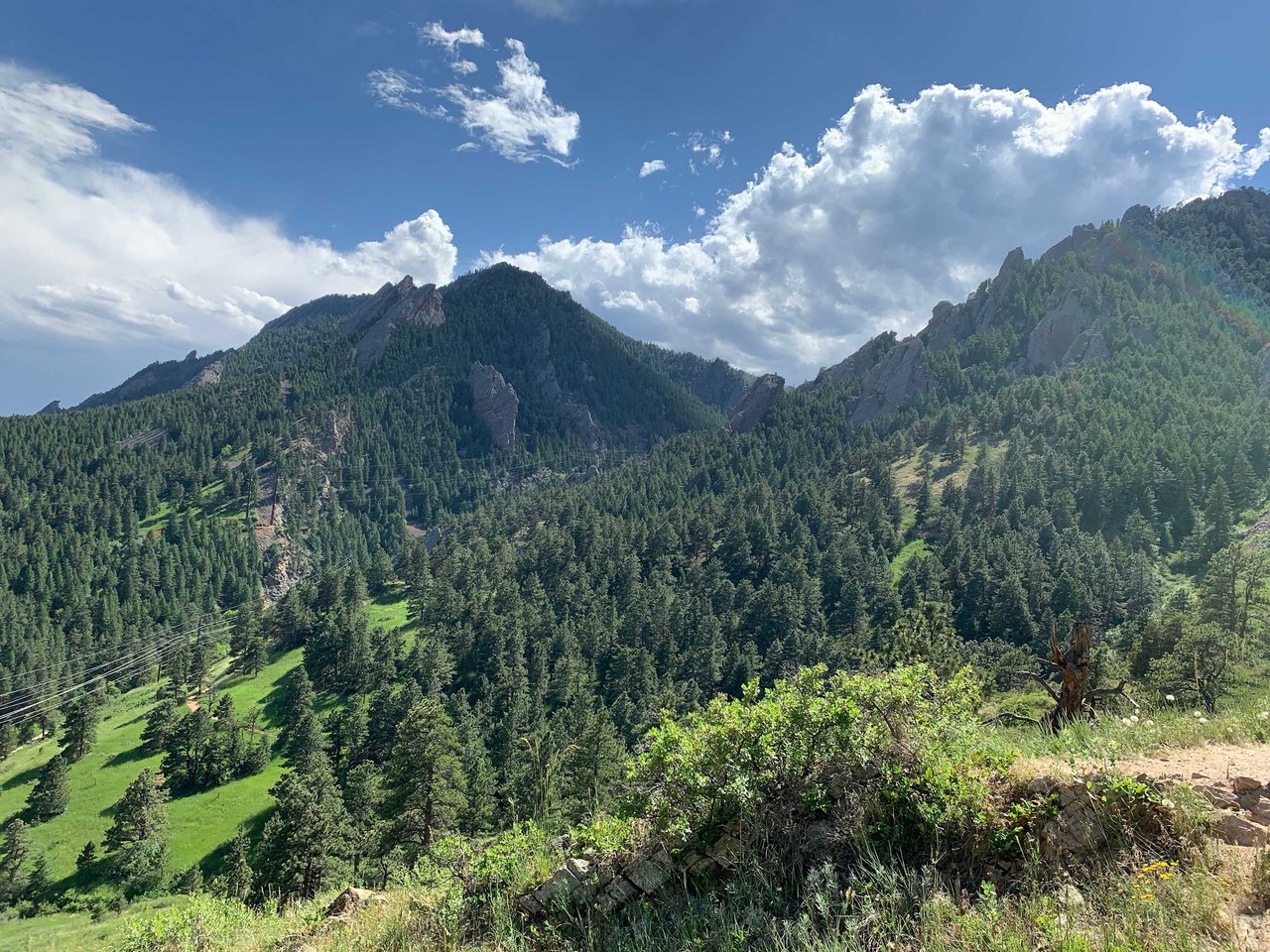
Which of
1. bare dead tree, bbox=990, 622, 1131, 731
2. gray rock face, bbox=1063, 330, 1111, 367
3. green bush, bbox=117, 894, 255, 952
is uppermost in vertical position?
gray rock face, bbox=1063, 330, 1111, 367

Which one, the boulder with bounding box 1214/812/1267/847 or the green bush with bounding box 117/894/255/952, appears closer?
the boulder with bounding box 1214/812/1267/847

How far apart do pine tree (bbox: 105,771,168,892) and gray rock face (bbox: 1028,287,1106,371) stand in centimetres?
22853

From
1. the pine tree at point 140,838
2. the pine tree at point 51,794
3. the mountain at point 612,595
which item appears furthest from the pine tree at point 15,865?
the pine tree at point 51,794

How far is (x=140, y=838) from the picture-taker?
5259cm

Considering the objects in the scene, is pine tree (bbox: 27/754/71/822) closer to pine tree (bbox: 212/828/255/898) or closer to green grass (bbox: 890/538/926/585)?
pine tree (bbox: 212/828/255/898)

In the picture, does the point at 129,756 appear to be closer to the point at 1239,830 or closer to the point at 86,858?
the point at 86,858

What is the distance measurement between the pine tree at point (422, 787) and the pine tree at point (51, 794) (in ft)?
154

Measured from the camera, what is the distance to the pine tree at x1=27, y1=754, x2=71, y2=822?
59.0 m

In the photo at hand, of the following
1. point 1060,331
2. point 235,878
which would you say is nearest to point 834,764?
point 235,878

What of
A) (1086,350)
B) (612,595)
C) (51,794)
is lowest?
(51,794)

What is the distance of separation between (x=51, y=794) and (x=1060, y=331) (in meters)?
249

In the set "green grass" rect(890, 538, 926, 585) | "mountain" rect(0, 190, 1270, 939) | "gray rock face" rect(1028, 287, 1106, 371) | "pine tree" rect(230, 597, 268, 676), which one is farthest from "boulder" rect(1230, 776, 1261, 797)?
"gray rock face" rect(1028, 287, 1106, 371)

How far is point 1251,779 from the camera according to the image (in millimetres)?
6766

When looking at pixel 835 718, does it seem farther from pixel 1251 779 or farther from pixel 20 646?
pixel 20 646
